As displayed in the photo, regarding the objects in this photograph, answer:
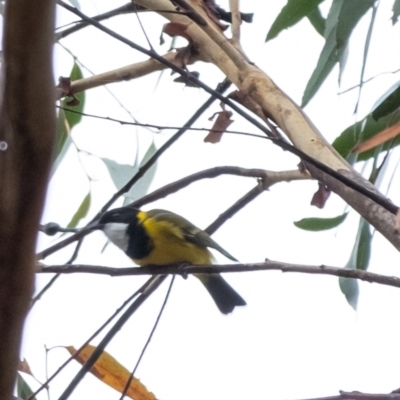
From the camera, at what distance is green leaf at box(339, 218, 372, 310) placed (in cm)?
106

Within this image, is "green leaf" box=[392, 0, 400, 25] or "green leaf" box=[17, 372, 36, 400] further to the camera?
"green leaf" box=[17, 372, 36, 400]

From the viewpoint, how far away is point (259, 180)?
119 cm

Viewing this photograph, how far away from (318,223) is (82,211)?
0.57 m

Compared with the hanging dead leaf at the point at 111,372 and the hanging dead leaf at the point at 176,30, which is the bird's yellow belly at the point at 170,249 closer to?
the hanging dead leaf at the point at 111,372

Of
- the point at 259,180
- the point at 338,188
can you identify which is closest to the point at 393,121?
the point at 338,188

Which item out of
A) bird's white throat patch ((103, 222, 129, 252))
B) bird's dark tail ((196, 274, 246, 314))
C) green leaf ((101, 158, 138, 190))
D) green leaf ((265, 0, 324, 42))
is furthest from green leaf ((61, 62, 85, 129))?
bird's dark tail ((196, 274, 246, 314))

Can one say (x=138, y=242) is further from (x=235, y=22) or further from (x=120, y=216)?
(x=235, y=22)

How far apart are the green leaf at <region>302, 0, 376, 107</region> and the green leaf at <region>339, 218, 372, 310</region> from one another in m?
0.23

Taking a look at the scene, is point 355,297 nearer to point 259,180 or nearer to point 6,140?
point 259,180

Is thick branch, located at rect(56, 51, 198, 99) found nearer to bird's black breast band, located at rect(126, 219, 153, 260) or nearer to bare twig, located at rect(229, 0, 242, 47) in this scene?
bare twig, located at rect(229, 0, 242, 47)

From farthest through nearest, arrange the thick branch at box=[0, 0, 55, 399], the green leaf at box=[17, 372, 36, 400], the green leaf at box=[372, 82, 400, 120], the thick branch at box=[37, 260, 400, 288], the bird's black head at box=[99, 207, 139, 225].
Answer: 1. the bird's black head at box=[99, 207, 139, 225]
2. the green leaf at box=[17, 372, 36, 400]
3. the green leaf at box=[372, 82, 400, 120]
4. the thick branch at box=[37, 260, 400, 288]
5. the thick branch at box=[0, 0, 55, 399]

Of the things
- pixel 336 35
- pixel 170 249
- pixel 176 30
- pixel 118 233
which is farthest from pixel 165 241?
pixel 336 35

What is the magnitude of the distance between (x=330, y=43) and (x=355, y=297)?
403 millimetres

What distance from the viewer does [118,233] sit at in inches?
76.2
